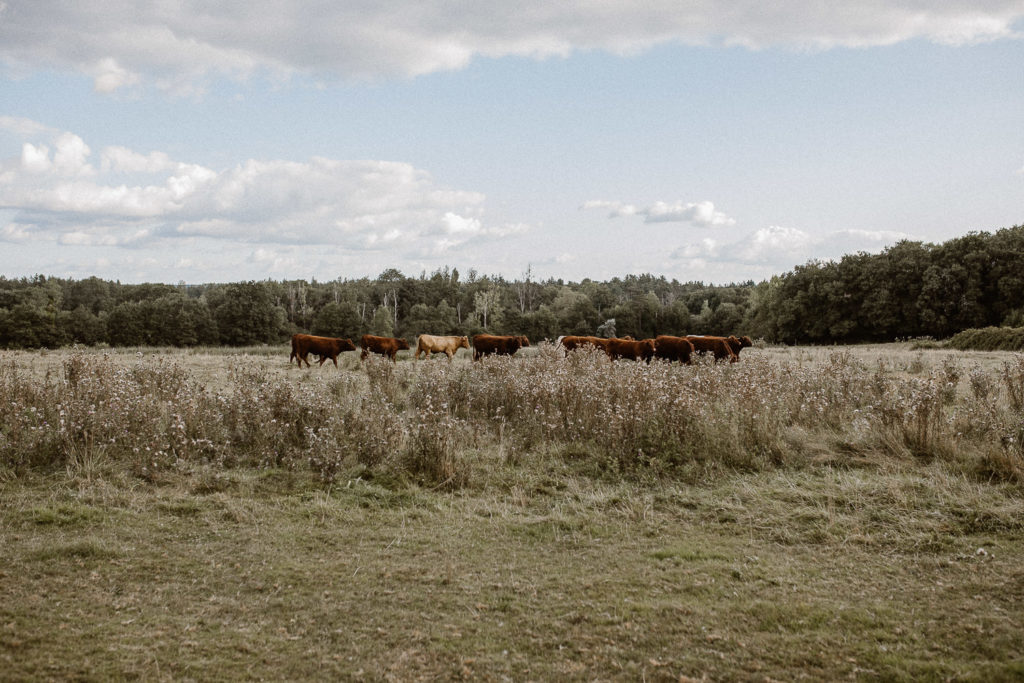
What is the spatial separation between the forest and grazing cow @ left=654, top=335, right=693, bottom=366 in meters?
36.6

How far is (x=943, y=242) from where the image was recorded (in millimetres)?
57875

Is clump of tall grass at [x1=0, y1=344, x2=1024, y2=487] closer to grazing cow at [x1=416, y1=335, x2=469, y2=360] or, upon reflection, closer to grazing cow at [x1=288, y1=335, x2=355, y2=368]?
grazing cow at [x1=288, y1=335, x2=355, y2=368]

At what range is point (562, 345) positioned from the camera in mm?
22500

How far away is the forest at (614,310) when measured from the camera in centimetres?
5278

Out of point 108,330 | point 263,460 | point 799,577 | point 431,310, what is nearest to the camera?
point 799,577

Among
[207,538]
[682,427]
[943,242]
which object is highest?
[943,242]

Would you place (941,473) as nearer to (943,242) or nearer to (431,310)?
(943,242)

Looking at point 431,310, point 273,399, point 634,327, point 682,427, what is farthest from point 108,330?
point 682,427

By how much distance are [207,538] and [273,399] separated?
4562 millimetres

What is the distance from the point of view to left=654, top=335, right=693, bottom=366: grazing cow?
2183cm

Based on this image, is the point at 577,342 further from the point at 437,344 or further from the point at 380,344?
the point at 380,344

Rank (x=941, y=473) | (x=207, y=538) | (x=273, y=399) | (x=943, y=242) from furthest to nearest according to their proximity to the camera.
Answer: (x=943, y=242), (x=273, y=399), (x=941, y=473), (x=207, y=538)

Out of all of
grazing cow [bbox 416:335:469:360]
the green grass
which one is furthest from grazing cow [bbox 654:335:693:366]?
the green grass

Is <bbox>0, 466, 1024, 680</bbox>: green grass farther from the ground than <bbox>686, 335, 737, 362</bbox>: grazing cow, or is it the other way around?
<bbox>686, 335, 737, 362</bbox>: grazing cow
